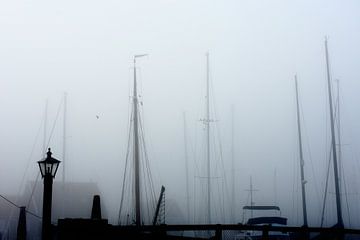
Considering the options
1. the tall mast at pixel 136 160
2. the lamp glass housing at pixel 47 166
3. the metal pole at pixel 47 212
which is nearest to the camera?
the metal pole at pixel 47 212

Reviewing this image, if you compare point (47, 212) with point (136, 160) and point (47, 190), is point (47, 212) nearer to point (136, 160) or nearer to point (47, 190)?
point (47, 190)

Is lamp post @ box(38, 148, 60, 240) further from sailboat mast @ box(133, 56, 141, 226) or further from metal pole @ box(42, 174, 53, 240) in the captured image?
sailboat mast @ box(133, 56, 141, 226)

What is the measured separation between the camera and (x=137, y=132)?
25172 millimetres

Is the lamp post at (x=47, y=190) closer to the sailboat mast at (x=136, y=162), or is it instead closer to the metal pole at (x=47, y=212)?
the metal pole at (x=47, y=212)

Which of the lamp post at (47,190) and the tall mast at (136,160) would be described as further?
the tall mast at (136,160)

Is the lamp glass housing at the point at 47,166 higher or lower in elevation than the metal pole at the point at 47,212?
higher

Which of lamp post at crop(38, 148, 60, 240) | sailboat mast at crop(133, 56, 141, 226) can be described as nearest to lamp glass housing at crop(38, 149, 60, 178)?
lamp post at crop(38, 148, 60, 240)

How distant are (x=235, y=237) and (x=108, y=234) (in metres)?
12.8

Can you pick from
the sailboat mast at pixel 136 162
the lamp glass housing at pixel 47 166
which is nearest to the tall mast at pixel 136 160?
the sailboat mast at pixel 136 162

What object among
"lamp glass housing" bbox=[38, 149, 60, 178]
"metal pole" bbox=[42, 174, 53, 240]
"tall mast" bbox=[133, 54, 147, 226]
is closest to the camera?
"metal pole" bbox=[42, 174, 53, 240]

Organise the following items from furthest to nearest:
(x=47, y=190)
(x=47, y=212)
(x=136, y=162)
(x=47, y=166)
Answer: (x=136, y=162)
(x=47, y=166)
(x=47, y=190)
(x=47, y=212)

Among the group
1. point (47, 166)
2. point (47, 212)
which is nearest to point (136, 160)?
point (47, 166)

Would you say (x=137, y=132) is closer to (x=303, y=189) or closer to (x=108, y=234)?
(x=303, y=189)

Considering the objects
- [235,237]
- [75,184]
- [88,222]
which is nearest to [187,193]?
[75,184]
